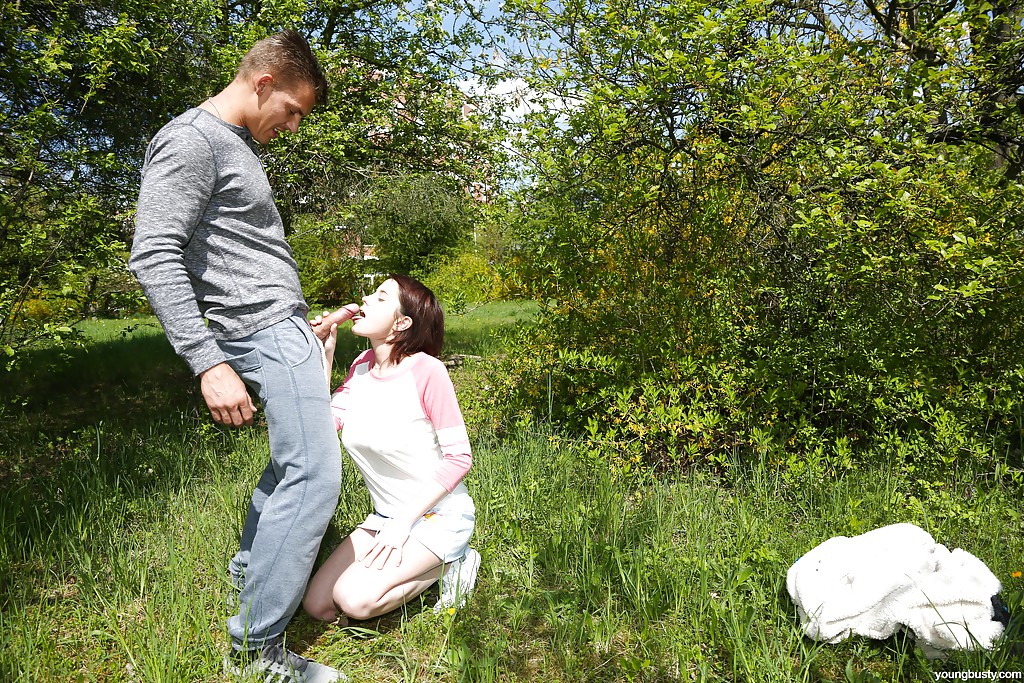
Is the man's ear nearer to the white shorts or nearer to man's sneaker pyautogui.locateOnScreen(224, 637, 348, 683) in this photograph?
the white shorts

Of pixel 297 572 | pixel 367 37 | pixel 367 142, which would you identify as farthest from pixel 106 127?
pixel 297 572

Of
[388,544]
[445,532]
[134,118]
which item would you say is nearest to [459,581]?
[445,532]

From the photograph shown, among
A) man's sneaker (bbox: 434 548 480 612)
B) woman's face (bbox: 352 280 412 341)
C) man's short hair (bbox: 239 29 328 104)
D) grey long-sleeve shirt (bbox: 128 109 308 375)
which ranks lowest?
man's sneaker (bbox: 434 548 480 612)

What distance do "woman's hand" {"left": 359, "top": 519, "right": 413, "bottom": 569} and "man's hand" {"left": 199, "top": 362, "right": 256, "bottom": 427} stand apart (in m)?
0.65

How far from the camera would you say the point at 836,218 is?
346 cm

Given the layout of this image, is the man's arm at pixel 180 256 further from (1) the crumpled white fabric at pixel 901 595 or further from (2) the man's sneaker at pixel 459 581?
(1) the crumpled white fabric at pixel 901 595

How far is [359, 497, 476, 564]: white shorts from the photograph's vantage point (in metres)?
2.47

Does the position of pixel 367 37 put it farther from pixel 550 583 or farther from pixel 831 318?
pixel 550 583

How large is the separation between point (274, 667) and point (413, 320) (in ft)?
4.05

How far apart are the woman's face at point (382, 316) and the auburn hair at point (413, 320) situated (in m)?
0.02

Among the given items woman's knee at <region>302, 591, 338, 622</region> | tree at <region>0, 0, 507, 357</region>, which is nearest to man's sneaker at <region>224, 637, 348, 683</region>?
woman's knee at <region>302, 591, 338, 622</region>

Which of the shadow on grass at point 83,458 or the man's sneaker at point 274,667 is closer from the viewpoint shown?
the man's sneaker at point 274,667

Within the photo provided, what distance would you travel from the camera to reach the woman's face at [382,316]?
2.57m

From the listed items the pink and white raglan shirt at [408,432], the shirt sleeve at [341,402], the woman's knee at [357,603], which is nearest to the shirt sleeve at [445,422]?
the pink and white raglan shirt at [408,432]
